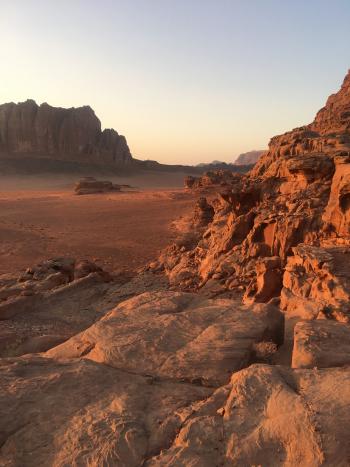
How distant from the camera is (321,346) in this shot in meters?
3.62

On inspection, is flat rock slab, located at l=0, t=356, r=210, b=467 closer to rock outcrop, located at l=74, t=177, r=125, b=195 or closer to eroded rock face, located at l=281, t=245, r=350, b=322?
eroded rock face, located at l=281, t=245, r=350, b=322

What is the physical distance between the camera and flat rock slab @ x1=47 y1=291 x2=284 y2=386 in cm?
375

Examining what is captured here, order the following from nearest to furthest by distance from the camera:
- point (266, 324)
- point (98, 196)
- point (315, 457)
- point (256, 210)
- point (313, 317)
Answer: point (315, 457), point (266, 324), point (313, 317), point (256, 210), point (98, 196)

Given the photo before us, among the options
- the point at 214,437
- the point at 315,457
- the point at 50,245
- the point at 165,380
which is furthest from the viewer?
the point at 50,245

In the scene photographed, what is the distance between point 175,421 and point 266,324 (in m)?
1.62

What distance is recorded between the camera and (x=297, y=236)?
25.9 ft

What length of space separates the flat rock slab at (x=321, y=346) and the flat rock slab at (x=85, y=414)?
0.96 meters

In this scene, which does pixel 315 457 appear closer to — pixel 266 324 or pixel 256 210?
pixel 266 324

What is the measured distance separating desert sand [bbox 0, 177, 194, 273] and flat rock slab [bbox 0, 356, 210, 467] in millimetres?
10268

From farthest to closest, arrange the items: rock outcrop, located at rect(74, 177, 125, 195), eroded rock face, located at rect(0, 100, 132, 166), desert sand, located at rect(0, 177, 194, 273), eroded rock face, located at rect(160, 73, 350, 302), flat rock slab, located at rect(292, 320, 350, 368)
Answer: eroded rock face, located at rect(0, 100, 132, 166)
rock outcrop, located at rect(74, 177, 125, 195)
desert sand, located at rect(0, 177, 194, 273)
eroded rock face, located at rect(160, 73, 350, 302)
flat rock slab, located at rect(292, 320, 350, 368)

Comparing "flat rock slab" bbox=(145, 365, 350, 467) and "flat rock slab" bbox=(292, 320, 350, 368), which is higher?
"flat rock slab" bbox=(292, 320, 350, 368)

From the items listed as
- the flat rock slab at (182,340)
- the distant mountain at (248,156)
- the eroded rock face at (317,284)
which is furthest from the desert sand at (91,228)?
the distant mountain at (248,156)

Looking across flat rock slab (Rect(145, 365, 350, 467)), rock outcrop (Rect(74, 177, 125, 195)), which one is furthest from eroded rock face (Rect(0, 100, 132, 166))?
flat rock slab (Rect(145, 365, 350, 467))

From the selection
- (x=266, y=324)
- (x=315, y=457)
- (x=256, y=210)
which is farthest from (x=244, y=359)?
(x=256, y=210)
